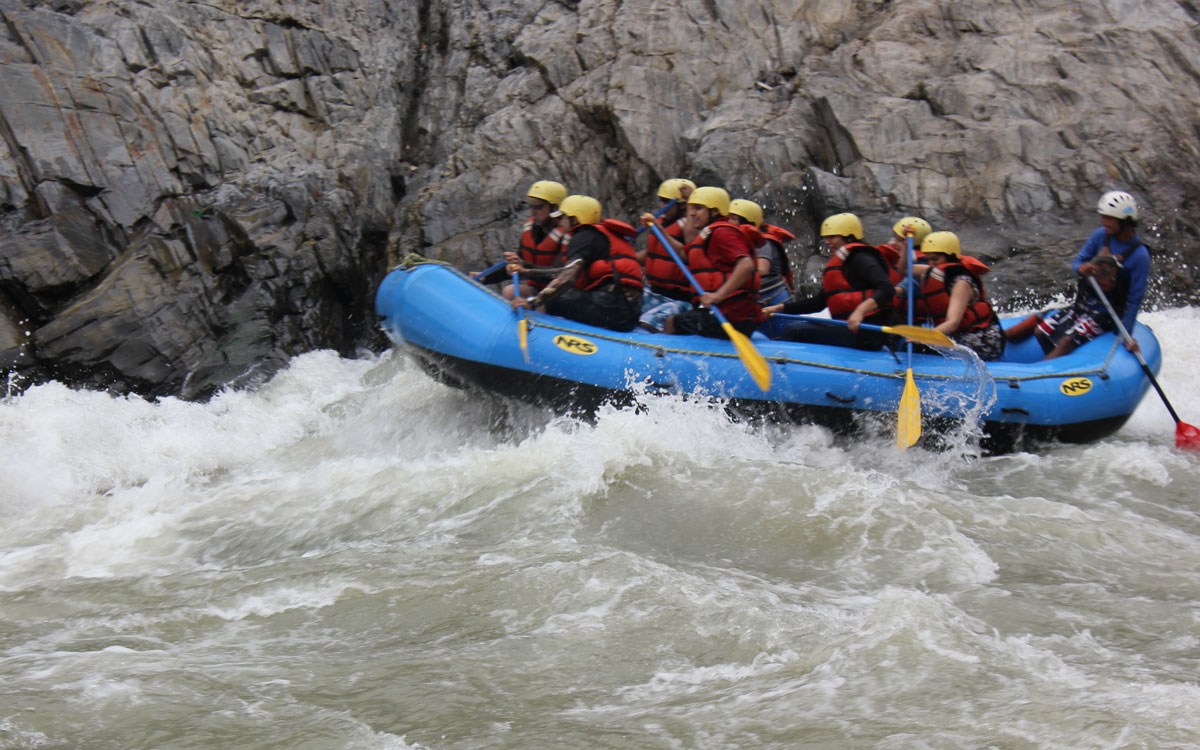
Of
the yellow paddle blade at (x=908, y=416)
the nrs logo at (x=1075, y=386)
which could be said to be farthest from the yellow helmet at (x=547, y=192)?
the nrs logo at (x=1075, y=386)

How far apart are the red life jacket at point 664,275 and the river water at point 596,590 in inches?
38.4

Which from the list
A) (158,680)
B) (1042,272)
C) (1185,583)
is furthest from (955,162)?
(158,680)

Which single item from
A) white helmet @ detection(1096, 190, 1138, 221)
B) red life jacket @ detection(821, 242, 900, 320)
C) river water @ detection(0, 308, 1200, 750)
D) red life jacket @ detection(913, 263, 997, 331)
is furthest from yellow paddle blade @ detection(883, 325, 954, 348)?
white helmet @ detection(1096, 190, 1138, 221)

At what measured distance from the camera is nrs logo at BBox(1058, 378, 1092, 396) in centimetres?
565

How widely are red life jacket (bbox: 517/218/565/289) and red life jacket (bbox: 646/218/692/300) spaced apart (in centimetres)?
59

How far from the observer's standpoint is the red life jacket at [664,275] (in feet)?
20.0

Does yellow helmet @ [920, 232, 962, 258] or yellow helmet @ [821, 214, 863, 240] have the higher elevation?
yellow helmet @ [821, 214, 863, 240]

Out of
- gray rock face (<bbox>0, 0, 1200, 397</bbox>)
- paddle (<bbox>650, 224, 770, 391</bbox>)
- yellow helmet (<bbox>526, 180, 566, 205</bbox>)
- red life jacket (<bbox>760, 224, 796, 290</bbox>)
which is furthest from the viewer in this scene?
gray rock face (<bbox>0, 0, 1200, 397</bbox>)

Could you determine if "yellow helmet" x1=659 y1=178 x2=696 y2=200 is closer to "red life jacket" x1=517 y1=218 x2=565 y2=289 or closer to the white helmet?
"red life jacket" x1=517 y1=218 x2=565 y2=289

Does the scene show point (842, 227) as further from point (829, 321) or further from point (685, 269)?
point (685, 269)

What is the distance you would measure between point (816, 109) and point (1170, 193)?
3.34m

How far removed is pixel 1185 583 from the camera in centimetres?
367

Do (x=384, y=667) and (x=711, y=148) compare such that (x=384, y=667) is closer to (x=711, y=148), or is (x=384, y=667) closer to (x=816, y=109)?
(x=711, y=148)

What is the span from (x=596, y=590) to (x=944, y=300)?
335cm
